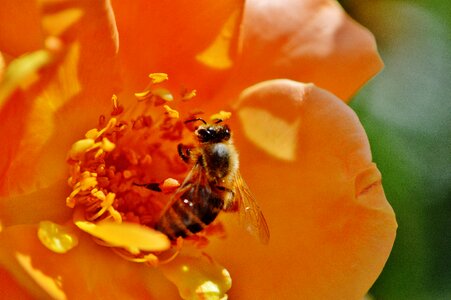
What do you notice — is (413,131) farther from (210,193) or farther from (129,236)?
(129,236)

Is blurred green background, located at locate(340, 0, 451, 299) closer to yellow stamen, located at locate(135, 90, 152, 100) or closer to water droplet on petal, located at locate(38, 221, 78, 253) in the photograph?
yellow stamen, located at locate(135, 90, 152, 100)

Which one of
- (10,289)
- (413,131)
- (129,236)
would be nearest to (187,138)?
(129,236)

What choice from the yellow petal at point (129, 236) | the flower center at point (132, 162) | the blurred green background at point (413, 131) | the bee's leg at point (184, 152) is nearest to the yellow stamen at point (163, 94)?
the flower center at point (132, 162)

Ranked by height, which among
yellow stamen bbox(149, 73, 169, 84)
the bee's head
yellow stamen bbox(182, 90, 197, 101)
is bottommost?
the bee's head

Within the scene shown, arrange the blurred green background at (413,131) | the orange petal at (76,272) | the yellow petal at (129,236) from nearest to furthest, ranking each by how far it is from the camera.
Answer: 1. the orange petal at (76,272)
2. the yellow petal at (129,236)
3. the blurred green background at (413,131)

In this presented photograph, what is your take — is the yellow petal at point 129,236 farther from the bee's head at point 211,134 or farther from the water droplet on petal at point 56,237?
the bee's head at point 211,134

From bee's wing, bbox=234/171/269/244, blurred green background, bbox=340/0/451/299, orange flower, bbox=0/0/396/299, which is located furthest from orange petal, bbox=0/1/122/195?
blurred green background, bbox=340/0/451/299
